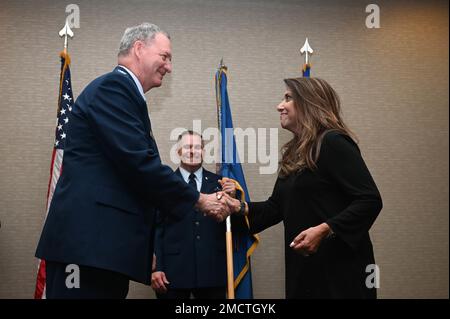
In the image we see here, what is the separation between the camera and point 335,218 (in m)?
2.01

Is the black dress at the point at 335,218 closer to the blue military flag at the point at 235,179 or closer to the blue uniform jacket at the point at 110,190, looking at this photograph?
the blue uniform jacket at the point at 110,190

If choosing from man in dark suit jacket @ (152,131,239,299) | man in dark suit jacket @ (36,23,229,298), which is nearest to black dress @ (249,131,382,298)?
man in dark suit jacket @ (36,23,229,298)

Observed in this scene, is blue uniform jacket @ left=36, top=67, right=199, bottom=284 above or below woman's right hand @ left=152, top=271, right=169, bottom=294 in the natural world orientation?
above

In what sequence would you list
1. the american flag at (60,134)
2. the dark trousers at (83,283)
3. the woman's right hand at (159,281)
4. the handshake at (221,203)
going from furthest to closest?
the american flag at (60,134) < the woman's right hand at (159,281) < the handshake at (221,203) < the dark trousers at (83,283)

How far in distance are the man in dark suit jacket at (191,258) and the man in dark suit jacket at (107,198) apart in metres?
1.08

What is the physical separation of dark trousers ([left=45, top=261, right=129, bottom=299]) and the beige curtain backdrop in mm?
2143

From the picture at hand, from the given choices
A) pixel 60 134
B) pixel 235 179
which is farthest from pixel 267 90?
pixel 60 134

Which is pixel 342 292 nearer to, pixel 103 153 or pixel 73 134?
pixel 103 153

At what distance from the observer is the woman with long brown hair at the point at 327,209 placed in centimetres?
201

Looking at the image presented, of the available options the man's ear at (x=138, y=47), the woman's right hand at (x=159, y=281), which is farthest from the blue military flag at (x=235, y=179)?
the man's ear at (x=138, y=47)

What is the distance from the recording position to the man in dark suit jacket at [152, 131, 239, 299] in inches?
116

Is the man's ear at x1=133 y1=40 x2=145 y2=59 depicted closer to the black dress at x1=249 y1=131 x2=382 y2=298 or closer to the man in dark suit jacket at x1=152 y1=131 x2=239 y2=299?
the black dress at x1=249 y1=131 x2=382 y2=298
